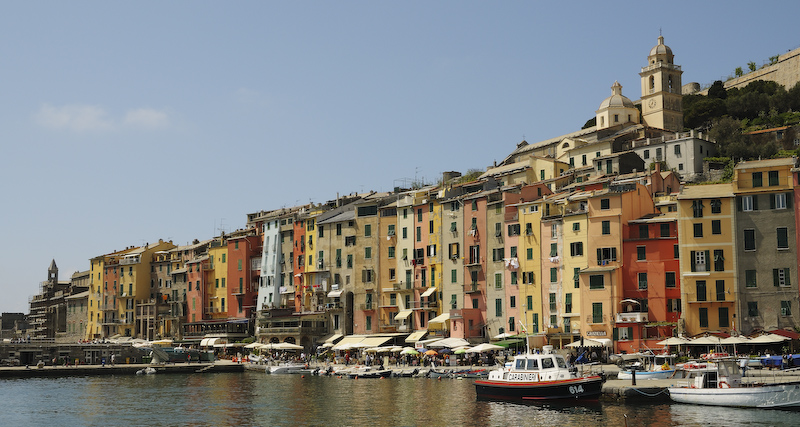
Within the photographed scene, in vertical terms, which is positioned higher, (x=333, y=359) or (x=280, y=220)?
(x=280, y=220)

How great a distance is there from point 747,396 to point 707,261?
22.9 metres

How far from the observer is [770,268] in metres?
67.2

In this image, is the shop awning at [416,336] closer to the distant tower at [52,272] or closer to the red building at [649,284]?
the red building at [649,284]

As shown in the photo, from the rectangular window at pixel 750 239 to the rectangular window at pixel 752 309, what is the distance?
4.01m

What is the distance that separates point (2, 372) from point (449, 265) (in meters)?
44.7

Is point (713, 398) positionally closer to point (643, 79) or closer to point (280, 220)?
point (280, 220)

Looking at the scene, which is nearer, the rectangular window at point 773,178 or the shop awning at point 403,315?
the rectangular window at point 773,178

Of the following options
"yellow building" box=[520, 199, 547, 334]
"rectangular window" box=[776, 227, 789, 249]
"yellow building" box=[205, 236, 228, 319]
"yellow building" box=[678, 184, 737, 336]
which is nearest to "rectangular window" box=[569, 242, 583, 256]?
"yellow building" box=[520, 199, 547, 334]

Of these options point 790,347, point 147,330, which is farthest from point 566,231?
point 147,330

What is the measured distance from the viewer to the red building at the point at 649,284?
7144 cm

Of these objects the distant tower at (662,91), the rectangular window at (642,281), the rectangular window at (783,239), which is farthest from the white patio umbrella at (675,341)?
the distant tower at (662,91)

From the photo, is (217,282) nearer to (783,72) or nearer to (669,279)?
(669,279)

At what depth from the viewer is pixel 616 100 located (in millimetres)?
124125

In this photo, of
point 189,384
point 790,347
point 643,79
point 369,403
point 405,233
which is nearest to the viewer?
point 369,403
